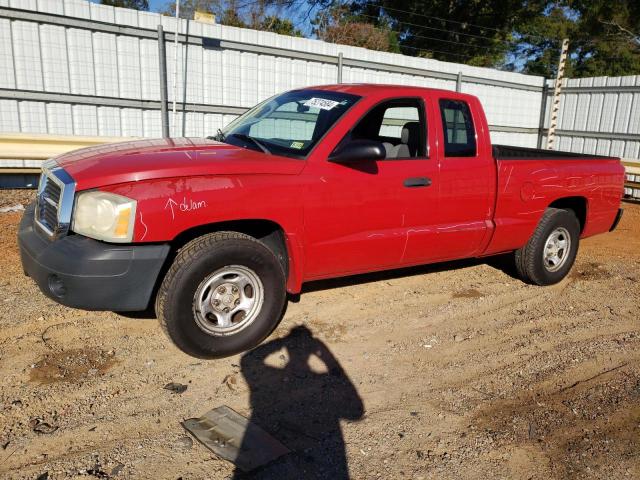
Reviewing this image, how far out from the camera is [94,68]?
9.33 meters

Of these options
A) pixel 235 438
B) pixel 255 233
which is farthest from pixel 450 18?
pixel 235 438

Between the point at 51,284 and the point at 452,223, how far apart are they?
124 inches

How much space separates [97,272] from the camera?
342 cm

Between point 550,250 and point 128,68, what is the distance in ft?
24.1

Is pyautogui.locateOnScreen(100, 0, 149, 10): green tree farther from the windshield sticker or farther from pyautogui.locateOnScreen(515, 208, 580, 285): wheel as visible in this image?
pyautogui.locateOnScreen(515, 208, 580, 285): wheel

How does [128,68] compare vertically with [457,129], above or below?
above

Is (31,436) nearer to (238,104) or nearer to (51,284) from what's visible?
(51,284)

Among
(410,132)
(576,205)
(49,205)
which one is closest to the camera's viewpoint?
(49,205)

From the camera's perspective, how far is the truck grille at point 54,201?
11.6ft

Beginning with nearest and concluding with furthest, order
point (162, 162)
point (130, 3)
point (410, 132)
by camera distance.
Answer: point (162, 162) < point (410, 132) < point (130, 3)

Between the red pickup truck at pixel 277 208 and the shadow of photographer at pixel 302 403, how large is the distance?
9.8 inches

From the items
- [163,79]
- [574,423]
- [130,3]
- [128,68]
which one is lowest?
[574,423]

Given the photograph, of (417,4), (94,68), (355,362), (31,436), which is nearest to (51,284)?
(31,436)

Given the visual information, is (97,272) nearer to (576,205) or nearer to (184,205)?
(184,205)
